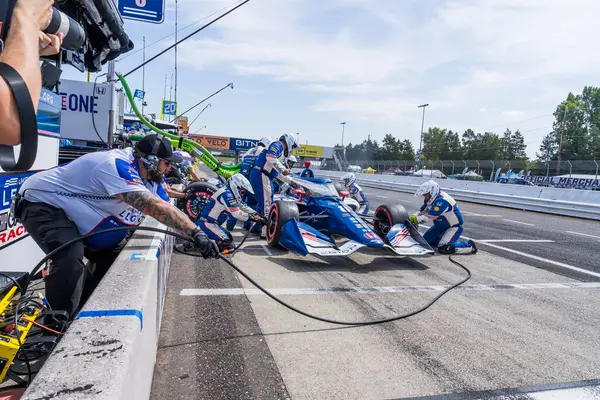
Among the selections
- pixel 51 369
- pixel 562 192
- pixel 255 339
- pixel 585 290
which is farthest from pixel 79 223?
pixel 562 192

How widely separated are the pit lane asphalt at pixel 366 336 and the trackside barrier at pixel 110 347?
0.65m

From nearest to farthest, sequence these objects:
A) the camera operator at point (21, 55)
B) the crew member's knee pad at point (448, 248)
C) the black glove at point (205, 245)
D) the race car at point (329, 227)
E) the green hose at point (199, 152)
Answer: the camera operator at point (21, 55) < the black glove at point (205, 245) < the race car at point (329, 227) < the crew member's knee pad at point (448, 248) < the green hose at point (199, 152)

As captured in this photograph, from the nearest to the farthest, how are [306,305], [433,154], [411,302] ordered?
[306,305]
[411,302]
[433,154]

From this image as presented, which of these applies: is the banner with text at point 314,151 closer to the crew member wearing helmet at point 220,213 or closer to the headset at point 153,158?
the crew member wearing helmet at point 220,213

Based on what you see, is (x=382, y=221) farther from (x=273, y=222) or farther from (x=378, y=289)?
(x=378, y=289)

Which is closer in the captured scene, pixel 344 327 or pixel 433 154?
pixel 344 327

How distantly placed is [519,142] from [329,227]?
8385 centimetres

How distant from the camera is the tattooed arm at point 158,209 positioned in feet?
10.3

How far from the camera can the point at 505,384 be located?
2.82m

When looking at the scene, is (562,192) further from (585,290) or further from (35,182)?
(35,182)

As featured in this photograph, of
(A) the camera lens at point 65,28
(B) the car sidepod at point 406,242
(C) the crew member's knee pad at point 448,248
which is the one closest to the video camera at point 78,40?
(A) the camera lens at point 65,28

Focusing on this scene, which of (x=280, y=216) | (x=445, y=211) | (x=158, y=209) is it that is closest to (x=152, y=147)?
(x=158, y=209)

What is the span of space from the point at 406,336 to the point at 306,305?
3.44 ft

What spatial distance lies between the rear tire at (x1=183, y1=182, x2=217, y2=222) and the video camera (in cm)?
263
